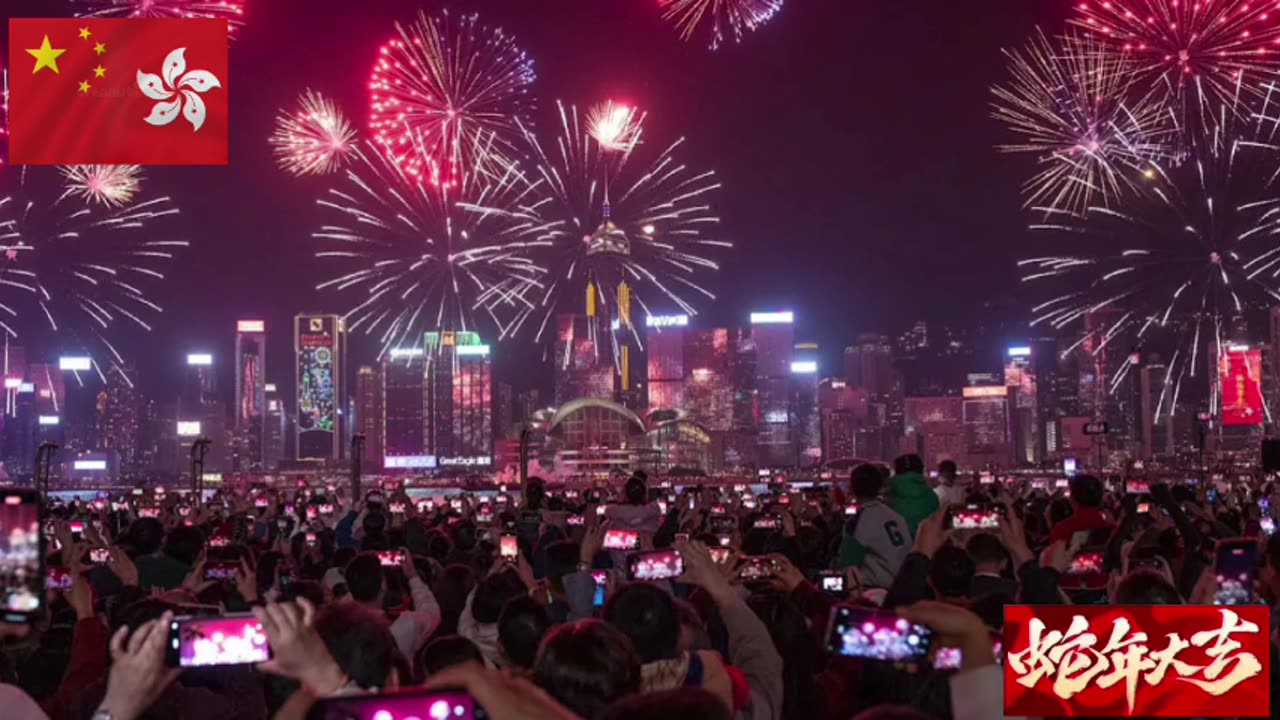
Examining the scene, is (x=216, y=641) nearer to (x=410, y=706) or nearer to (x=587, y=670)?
(x=587, y=670)

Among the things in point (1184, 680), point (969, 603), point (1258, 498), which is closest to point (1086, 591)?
point (969, 603)

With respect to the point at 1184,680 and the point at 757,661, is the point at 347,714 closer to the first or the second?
the point at 1184,680

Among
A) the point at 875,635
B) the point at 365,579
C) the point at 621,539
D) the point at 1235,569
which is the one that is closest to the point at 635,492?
the point at 621,539

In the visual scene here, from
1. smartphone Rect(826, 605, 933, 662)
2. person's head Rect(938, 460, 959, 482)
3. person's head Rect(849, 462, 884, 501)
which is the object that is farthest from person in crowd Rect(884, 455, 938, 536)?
person's head Rect(938, 460, 959, 482)

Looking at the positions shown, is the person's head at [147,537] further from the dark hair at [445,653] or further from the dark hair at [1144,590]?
the dark hair at [1144,590]

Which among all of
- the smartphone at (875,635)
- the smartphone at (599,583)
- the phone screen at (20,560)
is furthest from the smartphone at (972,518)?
the phone screen at (20,560)

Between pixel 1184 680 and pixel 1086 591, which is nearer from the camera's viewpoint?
pixel 1184 680
